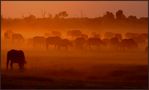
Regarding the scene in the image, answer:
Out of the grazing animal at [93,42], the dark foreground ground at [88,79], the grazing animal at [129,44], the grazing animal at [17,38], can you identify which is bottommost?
the dark foreground ground at [88,79]

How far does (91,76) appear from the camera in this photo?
206 centimetres

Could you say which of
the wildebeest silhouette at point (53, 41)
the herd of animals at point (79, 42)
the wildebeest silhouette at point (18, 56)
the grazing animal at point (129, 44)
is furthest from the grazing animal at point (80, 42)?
the wildebeest silhouette at point (18, 56)

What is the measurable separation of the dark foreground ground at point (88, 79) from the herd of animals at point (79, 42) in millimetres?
136

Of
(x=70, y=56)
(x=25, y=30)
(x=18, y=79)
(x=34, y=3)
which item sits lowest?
(x=18, y=79)

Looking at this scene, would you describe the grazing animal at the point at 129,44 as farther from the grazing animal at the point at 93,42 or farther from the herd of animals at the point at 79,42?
the grazing animal at the point at 93,42

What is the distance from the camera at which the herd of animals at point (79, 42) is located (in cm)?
204

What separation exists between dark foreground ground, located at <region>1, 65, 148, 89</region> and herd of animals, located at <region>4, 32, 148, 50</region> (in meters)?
0.14

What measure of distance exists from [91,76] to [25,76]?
0.41 meters

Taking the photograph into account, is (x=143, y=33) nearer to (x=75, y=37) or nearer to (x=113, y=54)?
(x=113, y=54)

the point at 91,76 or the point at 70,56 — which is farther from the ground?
the point at 70,56

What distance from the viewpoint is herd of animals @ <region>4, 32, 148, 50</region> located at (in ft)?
6.70

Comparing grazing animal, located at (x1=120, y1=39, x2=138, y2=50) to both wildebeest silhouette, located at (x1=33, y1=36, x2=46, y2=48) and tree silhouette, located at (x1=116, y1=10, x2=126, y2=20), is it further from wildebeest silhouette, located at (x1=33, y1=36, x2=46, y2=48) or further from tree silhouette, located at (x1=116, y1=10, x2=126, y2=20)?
wildebeest silhouette, located at (x1=33, y1=36, x2=46, y2=48)

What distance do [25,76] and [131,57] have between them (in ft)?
2.20

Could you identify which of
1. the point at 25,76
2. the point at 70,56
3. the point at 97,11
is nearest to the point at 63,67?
the point at 70,56
